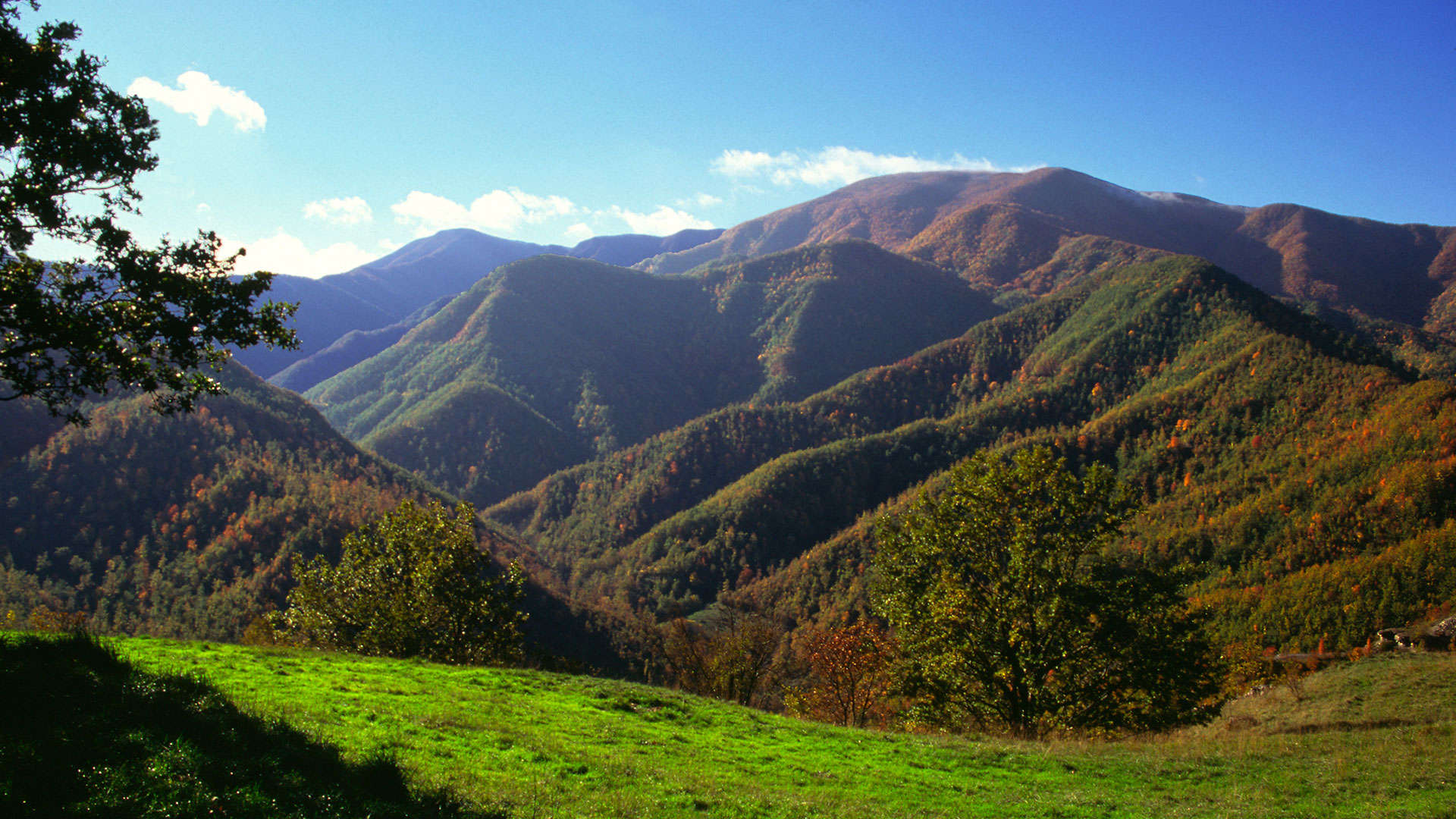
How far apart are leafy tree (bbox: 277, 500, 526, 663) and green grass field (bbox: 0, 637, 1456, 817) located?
10282mm

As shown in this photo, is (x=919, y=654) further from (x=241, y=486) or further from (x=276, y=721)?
(x=241, y=486)

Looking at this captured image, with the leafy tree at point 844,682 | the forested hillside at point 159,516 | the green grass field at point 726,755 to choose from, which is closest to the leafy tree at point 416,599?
the green grass field at point 726,755

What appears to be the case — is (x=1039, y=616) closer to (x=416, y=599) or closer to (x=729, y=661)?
(x=729, y=661)

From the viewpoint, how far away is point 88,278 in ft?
44.8

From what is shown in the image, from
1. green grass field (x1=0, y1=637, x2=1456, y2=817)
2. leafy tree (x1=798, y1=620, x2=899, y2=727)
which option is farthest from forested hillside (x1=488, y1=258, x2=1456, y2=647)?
leafy tree (x1=798, y1=620, x2=899, y2=727)

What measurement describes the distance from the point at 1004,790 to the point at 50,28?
26222 millimetres

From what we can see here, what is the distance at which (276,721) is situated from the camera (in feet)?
40.2

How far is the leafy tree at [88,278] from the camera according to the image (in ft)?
41.4

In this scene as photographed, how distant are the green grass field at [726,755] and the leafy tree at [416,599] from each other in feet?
33.7

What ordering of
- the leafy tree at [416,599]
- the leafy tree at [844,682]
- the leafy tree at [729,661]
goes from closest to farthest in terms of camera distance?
the leafy tree at [416,599]
the leafy tree at [844,682]
the leafy tree at [729,661]

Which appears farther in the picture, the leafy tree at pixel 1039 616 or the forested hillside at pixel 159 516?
the forested hillside at pixel 159 516

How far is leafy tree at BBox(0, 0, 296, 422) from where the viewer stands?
41.4ft

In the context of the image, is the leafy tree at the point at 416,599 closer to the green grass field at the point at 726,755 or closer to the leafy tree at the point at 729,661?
the green grass field at the point at 726,755

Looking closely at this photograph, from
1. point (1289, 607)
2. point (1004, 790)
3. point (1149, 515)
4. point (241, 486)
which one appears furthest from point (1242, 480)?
point (241, 486)
